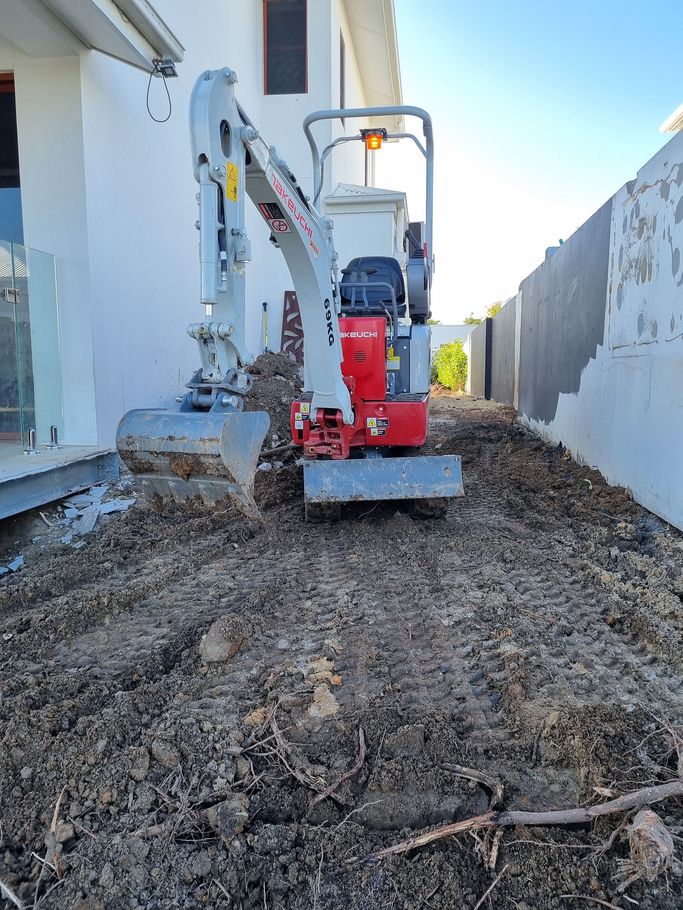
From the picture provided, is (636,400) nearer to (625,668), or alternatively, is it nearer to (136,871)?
→ (625,668)

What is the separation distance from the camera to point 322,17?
14.3 m

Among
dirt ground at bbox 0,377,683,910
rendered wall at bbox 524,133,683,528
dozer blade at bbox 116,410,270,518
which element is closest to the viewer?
dirt ground at bbox 0,377,683,910

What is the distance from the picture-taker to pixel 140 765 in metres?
2.34

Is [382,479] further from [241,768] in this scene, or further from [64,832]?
[64,832]

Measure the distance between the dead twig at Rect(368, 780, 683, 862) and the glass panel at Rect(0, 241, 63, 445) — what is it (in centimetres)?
620

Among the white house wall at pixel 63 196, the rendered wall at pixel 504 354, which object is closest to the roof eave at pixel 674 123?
the rendered wall at pixel 504 354

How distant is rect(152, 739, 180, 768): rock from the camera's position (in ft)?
7.79

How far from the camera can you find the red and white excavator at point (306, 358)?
383cm

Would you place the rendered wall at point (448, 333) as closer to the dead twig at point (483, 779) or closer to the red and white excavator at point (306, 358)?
the red and white excavator at point (306, 358)

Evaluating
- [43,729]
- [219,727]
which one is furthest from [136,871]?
[43,729]

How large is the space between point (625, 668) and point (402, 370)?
383 cm

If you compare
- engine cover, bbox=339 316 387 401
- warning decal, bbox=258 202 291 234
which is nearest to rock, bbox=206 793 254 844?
warning decal, bbox=258 202 291 234

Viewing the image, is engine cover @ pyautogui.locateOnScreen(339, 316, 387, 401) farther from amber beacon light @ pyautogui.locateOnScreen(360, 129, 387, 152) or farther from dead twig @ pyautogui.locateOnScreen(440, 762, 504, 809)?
dead twig @ pyautogui.locateOnScreen(440, 762, 504, 809)

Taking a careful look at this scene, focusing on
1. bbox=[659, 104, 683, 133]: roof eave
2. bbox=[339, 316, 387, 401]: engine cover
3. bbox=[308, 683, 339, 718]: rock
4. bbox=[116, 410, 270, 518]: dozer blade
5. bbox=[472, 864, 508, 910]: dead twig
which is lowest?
bbox=[472, 864, 508, 910]: dead twig
